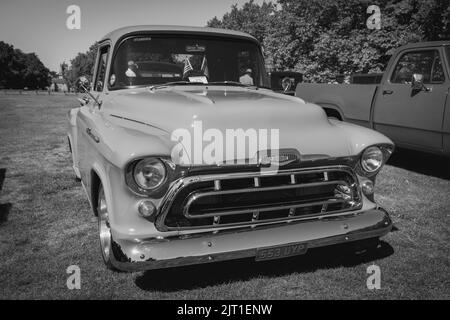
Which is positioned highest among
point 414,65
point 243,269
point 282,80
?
point 414,65

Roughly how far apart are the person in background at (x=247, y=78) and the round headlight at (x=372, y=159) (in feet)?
5.28

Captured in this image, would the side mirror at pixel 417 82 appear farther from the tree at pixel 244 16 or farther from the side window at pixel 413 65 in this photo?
the tree at pixel 244 16

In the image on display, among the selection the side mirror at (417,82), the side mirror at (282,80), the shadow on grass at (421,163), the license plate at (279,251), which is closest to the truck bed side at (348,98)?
the side mirror at (417,82)

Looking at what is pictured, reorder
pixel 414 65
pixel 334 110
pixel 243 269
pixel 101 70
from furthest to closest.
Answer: pixel 334 110 → pixel 414 65 → pixel 101 70 → pixel 243 269

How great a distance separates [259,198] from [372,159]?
3.32ft

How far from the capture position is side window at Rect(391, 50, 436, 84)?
574cm

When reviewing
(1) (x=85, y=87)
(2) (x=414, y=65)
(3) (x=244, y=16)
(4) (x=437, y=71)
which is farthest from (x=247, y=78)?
(3) (x=244, y=16)

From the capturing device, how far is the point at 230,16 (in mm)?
47188

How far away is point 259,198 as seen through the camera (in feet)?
8.61

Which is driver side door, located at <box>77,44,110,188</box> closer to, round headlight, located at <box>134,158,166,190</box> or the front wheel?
the front wheel

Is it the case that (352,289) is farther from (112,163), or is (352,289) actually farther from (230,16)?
(230,16)

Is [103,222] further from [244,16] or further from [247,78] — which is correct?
[244,16]

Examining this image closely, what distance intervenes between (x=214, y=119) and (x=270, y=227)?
0.83m

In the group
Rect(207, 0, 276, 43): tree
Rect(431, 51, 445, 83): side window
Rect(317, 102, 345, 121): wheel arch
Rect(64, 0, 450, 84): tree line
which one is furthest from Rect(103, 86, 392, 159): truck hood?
Rect(207, 0, 276, 43): tree
